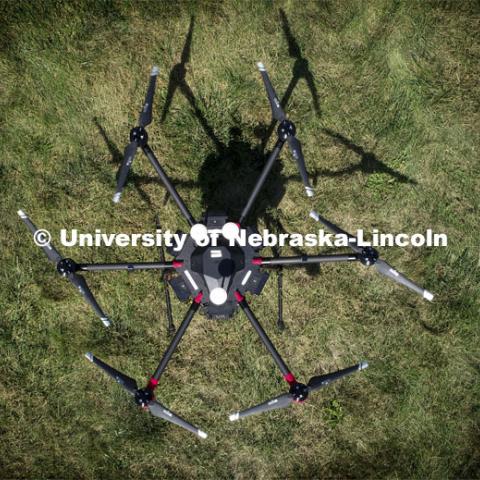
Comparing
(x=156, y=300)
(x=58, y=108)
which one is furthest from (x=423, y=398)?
(x=58, y=108)

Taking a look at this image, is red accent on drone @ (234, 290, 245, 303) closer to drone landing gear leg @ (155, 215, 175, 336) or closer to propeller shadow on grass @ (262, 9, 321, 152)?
drone landing gear leg @ (155, 215, 175, 336)

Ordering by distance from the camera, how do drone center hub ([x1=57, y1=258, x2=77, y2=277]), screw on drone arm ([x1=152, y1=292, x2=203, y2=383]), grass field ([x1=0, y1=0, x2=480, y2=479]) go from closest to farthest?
1. drone center hub ([x1=57, y1=258, x2=77, y2=277])
2. screw on drone arm ([x1=152, y1=292, x2=203, y2=383])
3. grass field ([x1=0, y1=0, x2=480, y2=479])

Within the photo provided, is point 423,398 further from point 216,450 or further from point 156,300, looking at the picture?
point 156,300

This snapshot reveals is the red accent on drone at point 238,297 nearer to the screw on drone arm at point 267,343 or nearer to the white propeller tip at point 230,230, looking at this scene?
the screw on drone arm at point 267,343

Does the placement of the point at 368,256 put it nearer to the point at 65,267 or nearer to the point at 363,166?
the point at 363,166

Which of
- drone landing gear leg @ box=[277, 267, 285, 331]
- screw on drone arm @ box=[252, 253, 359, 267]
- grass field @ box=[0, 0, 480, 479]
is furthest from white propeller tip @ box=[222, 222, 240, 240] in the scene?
grass field @ box=[0, 0, 480, 479]

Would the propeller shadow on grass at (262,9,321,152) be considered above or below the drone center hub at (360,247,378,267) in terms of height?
above

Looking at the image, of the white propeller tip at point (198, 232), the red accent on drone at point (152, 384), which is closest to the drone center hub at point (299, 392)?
the red accent on drone at point (152, 384)

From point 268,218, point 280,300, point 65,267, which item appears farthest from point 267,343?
point 65,267

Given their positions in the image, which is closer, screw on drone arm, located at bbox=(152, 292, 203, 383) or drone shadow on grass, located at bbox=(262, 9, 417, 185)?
screw on drone arm, located at bbox=(152, 292, 203, 383)
